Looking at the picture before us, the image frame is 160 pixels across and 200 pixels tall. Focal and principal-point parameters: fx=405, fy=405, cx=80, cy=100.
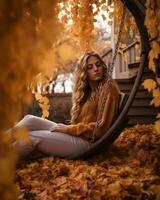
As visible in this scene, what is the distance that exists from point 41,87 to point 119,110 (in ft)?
3.26

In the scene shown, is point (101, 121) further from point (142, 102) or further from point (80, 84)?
point (142, 102)

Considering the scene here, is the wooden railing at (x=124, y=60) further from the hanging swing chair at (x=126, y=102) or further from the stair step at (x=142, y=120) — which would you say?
the hanging swing chair at (x=126, y=102)

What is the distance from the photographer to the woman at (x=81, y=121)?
3441mm

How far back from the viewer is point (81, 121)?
368cm

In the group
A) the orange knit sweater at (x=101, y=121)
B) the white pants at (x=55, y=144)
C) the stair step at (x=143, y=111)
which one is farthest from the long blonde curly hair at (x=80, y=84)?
the stair step at (x=143, y=111)

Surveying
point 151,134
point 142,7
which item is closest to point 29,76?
point 142,7

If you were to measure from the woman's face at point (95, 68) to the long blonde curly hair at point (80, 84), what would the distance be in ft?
0.09

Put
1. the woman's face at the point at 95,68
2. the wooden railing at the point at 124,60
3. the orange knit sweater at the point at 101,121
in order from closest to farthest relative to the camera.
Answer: the orange knit sweater at the point at 101,121 → the woman's face at the point at 95,68 → the wooden railing at the point at 124,60

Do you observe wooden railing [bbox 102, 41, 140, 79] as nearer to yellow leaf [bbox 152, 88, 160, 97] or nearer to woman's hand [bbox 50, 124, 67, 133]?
woman's hand [bbox 50, 124, 67, 133]

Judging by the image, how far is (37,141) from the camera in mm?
3432

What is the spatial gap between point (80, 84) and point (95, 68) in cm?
25

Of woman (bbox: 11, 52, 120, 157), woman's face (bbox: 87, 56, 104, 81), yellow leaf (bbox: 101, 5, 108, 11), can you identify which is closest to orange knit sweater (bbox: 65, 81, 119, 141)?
woman (bbox: 11, 52, 120, 157)

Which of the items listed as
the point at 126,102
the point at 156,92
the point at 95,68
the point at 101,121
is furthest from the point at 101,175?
the point at 156,92

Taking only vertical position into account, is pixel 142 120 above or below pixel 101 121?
below
